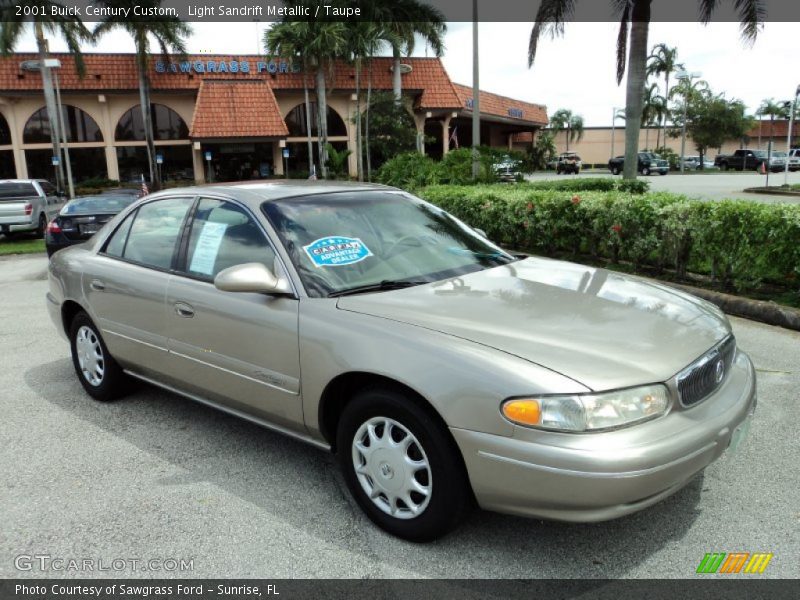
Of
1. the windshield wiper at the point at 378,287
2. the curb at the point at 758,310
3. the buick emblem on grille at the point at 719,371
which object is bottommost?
the curb at the point at 758,310

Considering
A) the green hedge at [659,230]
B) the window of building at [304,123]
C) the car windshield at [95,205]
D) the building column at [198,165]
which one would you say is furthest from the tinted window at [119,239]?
the window of building at [304,123]

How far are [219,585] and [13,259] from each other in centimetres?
1398

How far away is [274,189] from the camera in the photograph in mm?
3963

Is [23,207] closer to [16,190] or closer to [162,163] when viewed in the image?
[16,190]

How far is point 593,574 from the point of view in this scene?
2.69 metres

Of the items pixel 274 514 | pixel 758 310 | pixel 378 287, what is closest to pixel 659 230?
pixel 758 310

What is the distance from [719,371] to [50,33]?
3417 centimetres

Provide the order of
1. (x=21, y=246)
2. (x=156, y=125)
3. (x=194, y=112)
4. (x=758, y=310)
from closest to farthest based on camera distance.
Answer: (x=758, y=310)
(x=21, y=246)
(x=194, y=112)
(x=156, y=125)

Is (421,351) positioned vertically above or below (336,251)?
below

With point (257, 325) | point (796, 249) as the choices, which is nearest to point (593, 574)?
point (257, 325)

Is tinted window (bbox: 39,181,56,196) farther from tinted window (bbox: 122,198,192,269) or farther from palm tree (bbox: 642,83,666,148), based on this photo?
palm tree (bbox: 642,83,666,148)

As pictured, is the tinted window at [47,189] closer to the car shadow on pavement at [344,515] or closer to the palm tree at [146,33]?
the palm tree at [146,33]

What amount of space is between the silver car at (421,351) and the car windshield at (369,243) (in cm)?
1

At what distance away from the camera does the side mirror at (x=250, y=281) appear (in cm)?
318
